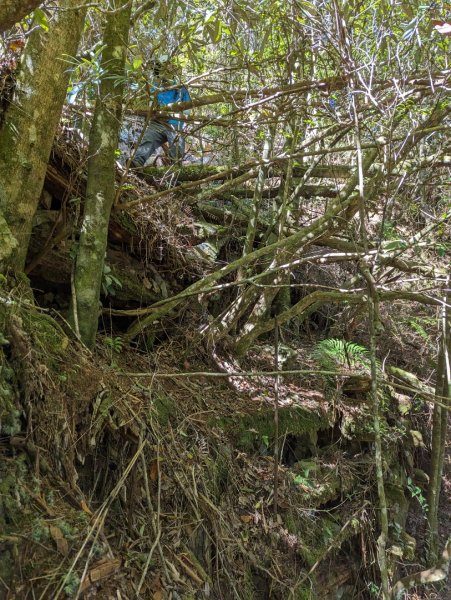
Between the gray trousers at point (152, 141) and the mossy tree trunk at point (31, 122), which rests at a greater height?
the gray trousers at point (152, 141)

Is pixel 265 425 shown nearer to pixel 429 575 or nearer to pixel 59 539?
pixel 429 575

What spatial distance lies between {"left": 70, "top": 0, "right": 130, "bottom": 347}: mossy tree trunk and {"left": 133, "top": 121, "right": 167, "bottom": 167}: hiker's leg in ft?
5.46

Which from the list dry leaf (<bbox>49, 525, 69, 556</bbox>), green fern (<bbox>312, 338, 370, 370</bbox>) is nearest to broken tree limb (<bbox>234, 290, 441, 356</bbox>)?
green fern (<bbox>312, 338, 370, 370</bbox>)

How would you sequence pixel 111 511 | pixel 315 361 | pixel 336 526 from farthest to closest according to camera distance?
pixel 315 361
pixel 336 526
pixel 111 511

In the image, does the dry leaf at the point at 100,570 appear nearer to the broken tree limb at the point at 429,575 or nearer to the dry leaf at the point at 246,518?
the dry leaf at the point at 246,518

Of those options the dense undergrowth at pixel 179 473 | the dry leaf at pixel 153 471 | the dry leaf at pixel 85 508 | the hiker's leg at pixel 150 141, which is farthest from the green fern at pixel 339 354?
the dry leaf at pixel 85 508

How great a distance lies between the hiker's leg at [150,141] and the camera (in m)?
5.34

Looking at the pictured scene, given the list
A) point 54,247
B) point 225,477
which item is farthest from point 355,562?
point 54,247

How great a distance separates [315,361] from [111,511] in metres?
3.70

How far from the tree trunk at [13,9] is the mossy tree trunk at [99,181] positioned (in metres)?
1.57

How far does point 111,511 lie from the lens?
2938mm

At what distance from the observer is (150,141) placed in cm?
543

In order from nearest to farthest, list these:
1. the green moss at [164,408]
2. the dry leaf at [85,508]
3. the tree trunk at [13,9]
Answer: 1. the tree trunk at [13,9]
2. the dry leaf at [85,508]
3. the green moss at [164,408]

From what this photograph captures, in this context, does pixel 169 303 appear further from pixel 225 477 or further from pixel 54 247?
pixel 225 477
